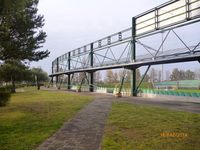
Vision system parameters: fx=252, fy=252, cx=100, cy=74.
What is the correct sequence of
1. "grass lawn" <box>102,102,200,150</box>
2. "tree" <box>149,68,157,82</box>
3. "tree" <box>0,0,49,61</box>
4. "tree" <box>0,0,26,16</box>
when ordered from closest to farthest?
"grass lawn" <box>102,102,200,150</box>, "tree" <box>0,0,26,16</box>, "tree" <box>0,0,49,61</box>, "tree" <box>149,68,157,82</box>

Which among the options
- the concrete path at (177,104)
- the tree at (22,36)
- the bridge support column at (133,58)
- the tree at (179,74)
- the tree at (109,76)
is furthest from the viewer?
the tree at (179,74)

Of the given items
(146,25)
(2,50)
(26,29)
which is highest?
(146,25)

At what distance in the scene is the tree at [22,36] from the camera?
19703 millimetres

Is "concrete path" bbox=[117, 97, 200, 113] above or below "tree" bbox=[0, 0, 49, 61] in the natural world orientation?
below

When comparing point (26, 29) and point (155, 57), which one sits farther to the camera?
point (155, 57)

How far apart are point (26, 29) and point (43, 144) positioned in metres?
16.1

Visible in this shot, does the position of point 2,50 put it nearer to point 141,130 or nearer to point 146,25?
point 141,130

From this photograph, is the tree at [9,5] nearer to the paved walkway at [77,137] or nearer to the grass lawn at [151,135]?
the paved walkway at [77,137]

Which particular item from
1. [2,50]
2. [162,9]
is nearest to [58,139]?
[2,50]

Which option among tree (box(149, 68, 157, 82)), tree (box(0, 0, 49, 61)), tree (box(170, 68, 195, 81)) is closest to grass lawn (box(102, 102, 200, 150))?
tree (box(0, 0, 49, 61))

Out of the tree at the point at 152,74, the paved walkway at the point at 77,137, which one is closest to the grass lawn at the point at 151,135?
the paved walkway at the point at 77,137

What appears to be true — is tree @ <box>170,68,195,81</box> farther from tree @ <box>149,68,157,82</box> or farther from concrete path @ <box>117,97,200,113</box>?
concrete path @ <box>117,97,200,113</box>

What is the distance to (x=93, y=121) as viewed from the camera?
11.3 m

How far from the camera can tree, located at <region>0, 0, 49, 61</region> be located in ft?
64.6
